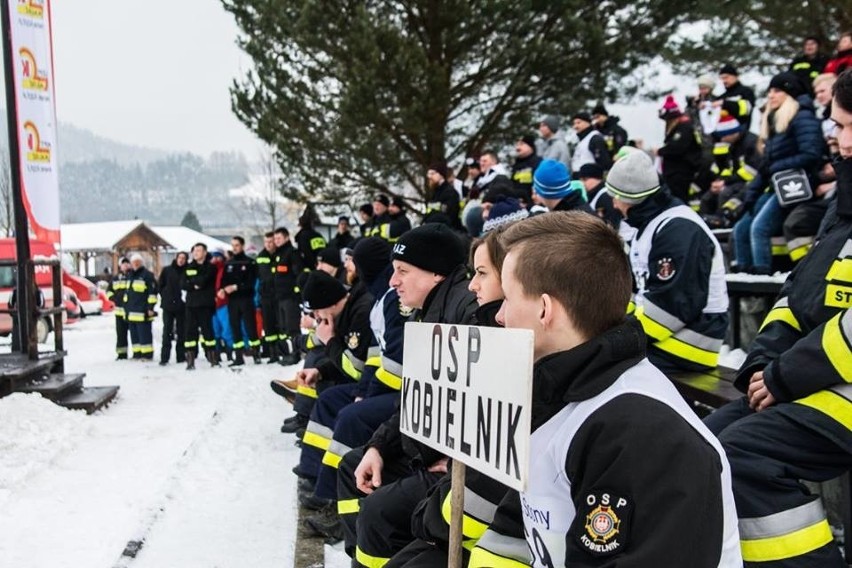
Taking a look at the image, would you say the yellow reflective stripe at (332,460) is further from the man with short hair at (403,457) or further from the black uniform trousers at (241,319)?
the black uniform trousers at (241,319)

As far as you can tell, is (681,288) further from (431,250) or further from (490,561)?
(490,561)

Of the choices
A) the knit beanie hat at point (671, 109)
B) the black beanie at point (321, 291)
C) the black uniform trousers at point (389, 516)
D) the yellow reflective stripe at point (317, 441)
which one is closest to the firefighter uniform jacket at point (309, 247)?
the knit beanie hat at point (671, 109)

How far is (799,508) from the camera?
2.26 metres

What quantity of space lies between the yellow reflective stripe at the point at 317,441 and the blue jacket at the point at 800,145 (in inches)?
155

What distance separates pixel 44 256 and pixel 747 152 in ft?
26.7

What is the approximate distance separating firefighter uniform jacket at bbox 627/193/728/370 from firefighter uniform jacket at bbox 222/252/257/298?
9.90 m

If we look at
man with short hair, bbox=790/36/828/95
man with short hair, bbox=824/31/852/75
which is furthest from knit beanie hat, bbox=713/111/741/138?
man with short hair, bbox=824/31/852/75

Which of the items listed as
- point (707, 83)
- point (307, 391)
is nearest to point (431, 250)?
point (307, 391)

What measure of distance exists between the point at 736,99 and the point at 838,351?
22.1 ft

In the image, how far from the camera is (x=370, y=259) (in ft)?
15.9

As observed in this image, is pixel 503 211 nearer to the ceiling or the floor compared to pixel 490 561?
nearer to the ceiling

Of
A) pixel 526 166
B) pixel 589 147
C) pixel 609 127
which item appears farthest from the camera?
pixel 609 127

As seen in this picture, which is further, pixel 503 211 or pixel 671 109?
pixel 671 109

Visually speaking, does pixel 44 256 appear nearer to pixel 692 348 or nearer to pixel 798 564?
pixel 692 348
